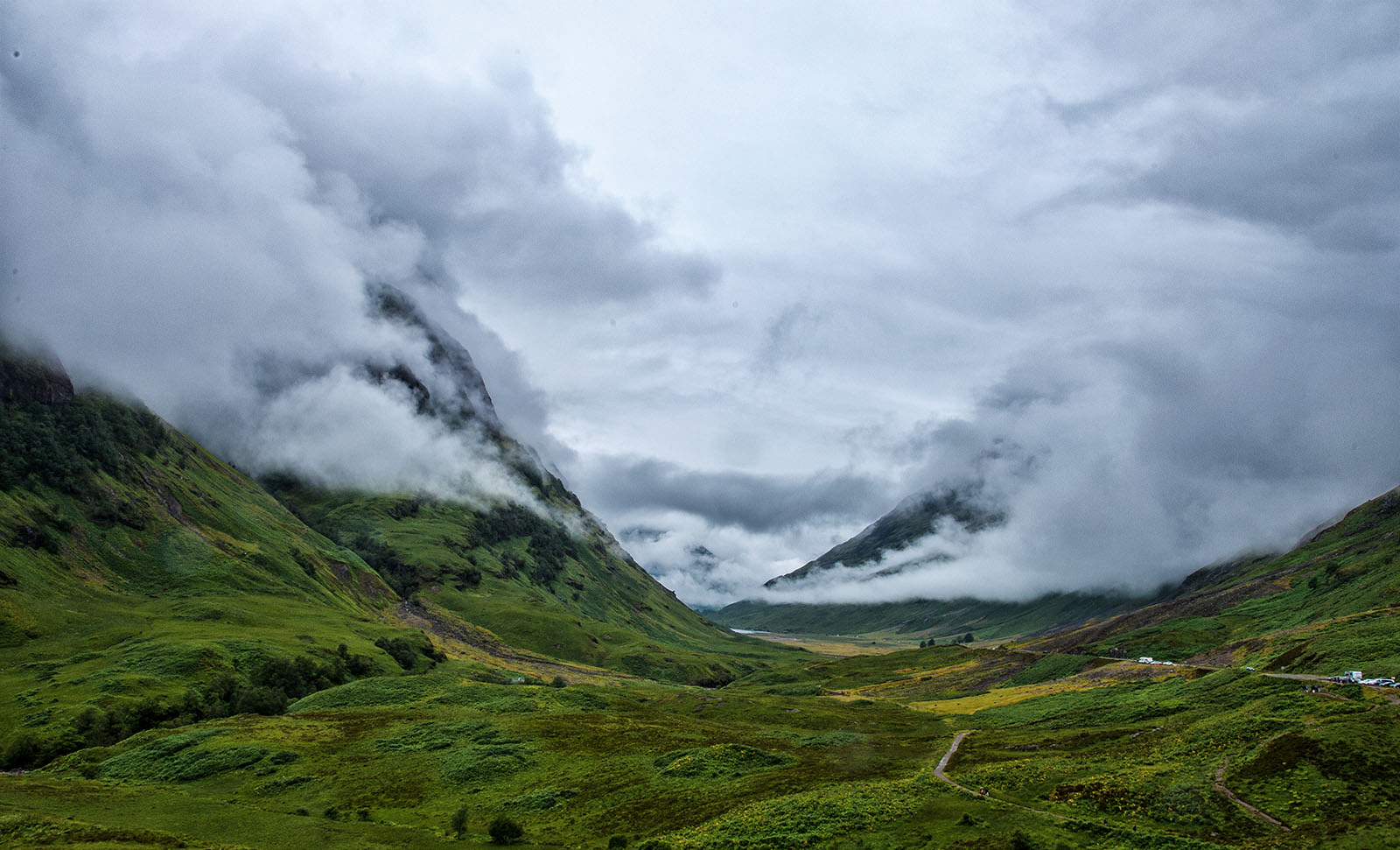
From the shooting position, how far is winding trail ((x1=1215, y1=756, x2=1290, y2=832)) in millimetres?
52094

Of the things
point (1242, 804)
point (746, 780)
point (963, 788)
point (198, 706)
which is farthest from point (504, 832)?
point (198, 706)

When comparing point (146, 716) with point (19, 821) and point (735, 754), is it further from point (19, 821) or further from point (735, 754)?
point (735, 754)

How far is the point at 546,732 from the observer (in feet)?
376

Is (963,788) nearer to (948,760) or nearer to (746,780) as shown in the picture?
(948,760)

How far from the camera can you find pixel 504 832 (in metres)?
67.9

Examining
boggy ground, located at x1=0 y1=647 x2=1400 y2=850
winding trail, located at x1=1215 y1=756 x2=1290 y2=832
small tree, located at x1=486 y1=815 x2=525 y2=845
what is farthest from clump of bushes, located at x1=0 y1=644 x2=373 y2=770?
winding trail, located at x1=1215 y1=756 x2=1290 y2=832

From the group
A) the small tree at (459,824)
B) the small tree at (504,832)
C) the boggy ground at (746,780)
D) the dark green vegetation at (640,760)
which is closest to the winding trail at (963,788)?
the dark green vegetation at (640,760)

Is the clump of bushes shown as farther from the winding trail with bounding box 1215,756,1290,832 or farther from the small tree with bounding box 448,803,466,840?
the winding trail with bounding box 1215,756,1290,832

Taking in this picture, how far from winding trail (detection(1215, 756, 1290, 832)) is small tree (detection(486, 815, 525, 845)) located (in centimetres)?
5997

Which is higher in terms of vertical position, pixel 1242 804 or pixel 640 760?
pixel 640 760

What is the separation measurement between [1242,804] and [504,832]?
201 feet

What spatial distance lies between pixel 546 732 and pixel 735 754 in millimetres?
34695

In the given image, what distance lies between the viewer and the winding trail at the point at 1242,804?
52094 mm

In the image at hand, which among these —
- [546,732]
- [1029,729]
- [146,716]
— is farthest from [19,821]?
[1029,729]
